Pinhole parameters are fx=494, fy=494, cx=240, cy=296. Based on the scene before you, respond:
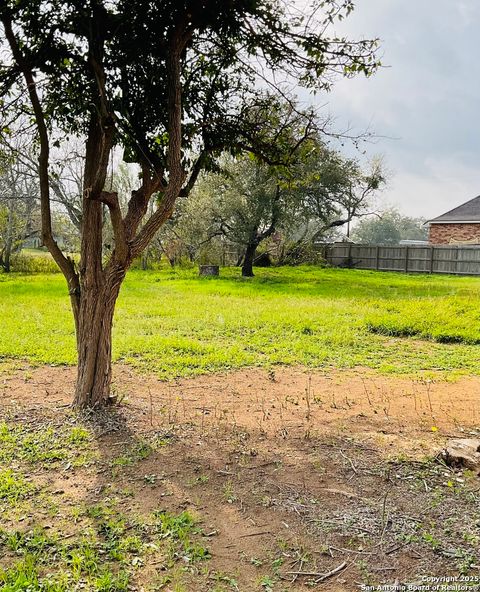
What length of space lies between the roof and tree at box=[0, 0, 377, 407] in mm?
22705

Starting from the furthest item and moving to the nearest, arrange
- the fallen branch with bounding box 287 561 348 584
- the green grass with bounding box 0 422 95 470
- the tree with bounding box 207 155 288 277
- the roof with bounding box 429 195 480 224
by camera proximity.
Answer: the roof with bounding box 429 195 480 224 < the tree with bounding box 207 155 288 277 < the green grass with bounding box 0 422 95 470 < the fallen branch with bounding box 287 561 348 584

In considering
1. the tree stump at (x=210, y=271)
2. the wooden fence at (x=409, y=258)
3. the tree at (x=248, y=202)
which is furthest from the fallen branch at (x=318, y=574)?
the wooden fence at (x=409, y=258)

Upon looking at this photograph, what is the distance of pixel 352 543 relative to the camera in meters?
2.41

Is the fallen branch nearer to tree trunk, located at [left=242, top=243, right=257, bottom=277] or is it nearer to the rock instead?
the rock

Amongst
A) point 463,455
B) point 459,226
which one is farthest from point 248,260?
point 463,455

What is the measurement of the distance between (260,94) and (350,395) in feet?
10.2

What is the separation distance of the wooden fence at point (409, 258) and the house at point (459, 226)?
Result: 2127 mm

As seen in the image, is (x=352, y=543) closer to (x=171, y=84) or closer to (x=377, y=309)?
(x=171, y=84)

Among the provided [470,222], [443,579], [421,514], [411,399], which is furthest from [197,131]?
[470,222]

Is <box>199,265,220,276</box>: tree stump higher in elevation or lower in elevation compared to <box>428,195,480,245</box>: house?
lower

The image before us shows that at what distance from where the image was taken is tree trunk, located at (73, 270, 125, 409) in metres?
4.17

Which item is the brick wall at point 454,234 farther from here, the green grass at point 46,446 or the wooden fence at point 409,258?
the green grass at point 46,446

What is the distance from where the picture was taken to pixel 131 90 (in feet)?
14.0

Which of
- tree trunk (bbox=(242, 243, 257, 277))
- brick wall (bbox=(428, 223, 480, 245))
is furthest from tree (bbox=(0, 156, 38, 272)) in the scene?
brick wall (bbox=(428, 223, 480, 245))
